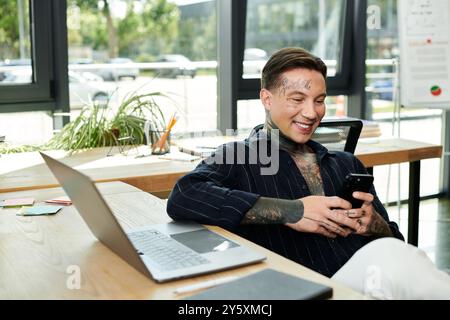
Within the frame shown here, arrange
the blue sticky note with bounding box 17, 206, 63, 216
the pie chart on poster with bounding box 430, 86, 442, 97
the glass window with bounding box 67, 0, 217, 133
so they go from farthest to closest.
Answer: the pie chart on poster with bounding box 430, 86, 442, 97
the glass window with bounding box 67, 0, 217, 133
the blue sticky note with bounding box 17, 206, 63, 216

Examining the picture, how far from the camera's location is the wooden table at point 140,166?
2.63 metres

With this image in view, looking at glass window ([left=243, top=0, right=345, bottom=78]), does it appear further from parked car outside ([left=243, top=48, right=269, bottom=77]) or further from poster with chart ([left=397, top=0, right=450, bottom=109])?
poster with chart ([left=397, top=0, right=450, bottom=109])

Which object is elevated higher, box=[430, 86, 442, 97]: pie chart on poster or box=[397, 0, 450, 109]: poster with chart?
box=[397, 0, 450, 109]: poster with chart

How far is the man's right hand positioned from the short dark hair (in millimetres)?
490

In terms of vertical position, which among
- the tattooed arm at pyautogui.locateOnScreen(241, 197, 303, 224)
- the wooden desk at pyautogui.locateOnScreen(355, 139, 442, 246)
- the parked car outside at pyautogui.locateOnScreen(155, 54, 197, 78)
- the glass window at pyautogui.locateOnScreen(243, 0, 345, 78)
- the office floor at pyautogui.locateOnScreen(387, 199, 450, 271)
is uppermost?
the glass window at pyautogui.locateOnScreen(243, 0, 345, 78)

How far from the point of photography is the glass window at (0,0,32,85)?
3.62 meters

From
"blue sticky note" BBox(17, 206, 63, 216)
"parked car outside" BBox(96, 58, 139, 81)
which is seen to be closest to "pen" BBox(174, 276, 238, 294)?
"blue sticky note" BBox(17, 206, 63, 216)

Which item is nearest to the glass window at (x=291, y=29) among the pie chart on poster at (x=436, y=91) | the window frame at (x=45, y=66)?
the pie chart on poster at (x=436, y=91)

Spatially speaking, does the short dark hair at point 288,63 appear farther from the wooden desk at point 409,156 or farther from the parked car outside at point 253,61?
the parked car outside at point 253,61

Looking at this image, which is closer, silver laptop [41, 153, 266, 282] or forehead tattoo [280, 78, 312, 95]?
silver laptop [41, 153, 266, 282]

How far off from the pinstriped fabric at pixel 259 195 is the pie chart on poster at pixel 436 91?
224 centimetres

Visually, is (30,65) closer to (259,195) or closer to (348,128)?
(348,128)

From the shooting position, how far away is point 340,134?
2947mm

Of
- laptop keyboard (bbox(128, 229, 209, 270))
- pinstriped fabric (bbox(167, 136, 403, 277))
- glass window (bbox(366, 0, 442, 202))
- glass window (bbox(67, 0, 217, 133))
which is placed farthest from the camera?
glass window (bbox(366, 0, 442, 202))
